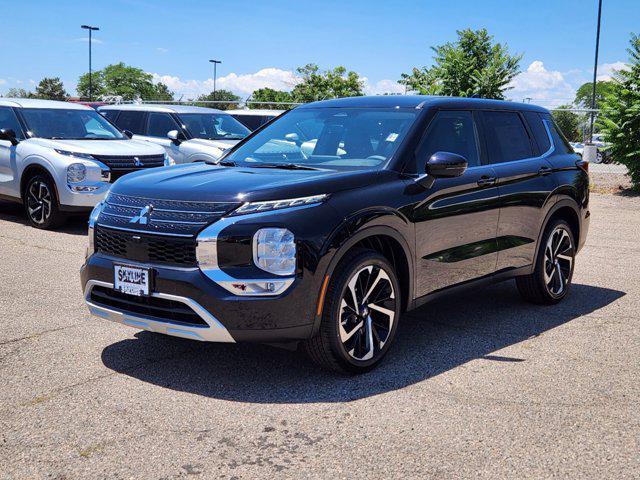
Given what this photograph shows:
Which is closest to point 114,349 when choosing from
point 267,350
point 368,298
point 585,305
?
point 267,350

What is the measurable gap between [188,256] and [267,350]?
4.08 feet

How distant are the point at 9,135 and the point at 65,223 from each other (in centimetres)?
146

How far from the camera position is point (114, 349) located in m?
5.35

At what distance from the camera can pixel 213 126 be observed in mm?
14133

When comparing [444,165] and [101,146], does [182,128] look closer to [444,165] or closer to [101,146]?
[101,146]

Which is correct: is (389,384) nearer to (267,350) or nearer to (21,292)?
(267,350)

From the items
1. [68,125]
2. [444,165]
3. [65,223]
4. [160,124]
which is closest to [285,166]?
[444,165]

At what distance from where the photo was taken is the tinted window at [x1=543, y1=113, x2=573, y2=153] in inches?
281

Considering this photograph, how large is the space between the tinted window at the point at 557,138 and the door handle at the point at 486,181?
1.43m

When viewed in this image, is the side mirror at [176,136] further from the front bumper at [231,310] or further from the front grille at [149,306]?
the front bumper at [231,310]

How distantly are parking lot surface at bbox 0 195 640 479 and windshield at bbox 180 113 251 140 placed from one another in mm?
7467

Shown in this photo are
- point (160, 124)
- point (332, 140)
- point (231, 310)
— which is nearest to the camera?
point (231, 310)

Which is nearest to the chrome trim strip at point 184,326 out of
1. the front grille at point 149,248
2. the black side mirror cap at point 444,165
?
the front grille at point 149,248

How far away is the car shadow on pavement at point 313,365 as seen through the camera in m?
4.62
